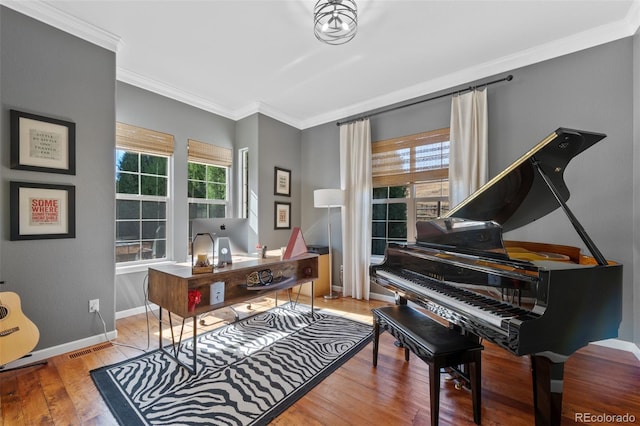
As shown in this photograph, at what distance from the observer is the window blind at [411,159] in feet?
11.2

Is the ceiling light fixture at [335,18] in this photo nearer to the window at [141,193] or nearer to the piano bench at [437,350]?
the piano bench at [437,350]

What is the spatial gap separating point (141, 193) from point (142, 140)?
65cm

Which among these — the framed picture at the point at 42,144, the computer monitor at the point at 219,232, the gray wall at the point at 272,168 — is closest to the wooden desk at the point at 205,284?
the computer monitor at the point at 219,232

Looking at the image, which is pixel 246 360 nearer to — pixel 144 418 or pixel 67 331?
pixel 144 418

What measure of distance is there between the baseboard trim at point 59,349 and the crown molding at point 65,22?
2.72 meters

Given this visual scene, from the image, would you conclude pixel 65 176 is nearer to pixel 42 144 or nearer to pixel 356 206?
pixel 42 144

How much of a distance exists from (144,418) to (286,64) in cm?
331

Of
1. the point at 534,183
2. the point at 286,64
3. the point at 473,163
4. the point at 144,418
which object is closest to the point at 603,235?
the point at 473,163

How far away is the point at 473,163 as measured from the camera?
10.0 feet

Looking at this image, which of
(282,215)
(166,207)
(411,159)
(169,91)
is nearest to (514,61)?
(411,159)

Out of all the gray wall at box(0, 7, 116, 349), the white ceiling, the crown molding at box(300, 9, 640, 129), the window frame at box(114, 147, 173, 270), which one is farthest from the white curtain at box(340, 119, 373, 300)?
the gray wall at box(0, 7, 116, 349)

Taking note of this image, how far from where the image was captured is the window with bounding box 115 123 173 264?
3.24m

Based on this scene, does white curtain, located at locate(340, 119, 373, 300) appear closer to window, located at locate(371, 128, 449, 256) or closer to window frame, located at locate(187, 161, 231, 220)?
window, located at locate(371, 128, 449, 256)

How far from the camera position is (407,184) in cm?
378
